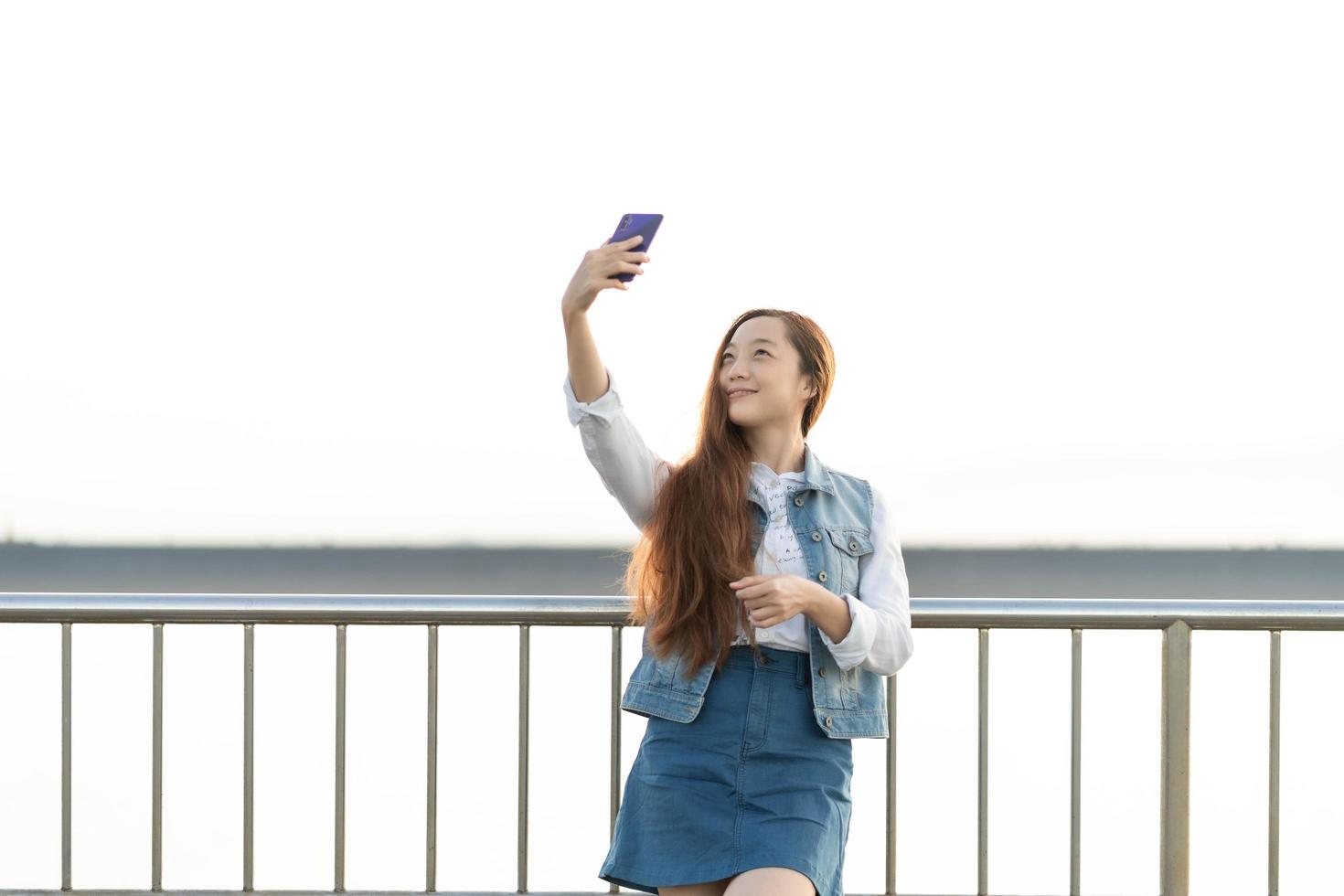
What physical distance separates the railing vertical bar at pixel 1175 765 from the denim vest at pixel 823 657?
0.85 metres

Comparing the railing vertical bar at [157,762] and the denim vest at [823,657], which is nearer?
the denim vest at [823,657]

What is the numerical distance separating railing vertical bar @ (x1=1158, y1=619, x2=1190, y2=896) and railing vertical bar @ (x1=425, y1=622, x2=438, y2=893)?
145 cm

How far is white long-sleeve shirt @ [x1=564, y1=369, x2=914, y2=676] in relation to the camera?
5.37 feet

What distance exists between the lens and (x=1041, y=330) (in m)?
6.45

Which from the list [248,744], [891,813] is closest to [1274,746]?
[891,813]

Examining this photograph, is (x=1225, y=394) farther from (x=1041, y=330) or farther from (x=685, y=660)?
(x=685, y=660)

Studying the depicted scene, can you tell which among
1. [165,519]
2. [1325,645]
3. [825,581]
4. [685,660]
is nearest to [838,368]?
[825,581]

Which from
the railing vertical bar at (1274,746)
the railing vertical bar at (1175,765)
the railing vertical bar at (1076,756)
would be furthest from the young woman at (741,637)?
the railing vertical bar at (1274,746)

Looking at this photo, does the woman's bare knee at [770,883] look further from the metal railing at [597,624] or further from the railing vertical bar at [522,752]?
the railing vertical bar at [522,752]

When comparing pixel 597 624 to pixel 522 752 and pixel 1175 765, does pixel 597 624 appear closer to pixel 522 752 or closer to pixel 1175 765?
pixel 522 752

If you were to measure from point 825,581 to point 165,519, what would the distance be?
6.55 metres

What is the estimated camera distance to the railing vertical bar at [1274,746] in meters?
2.32

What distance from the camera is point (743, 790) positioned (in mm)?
1647

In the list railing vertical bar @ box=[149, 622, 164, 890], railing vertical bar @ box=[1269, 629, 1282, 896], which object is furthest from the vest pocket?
railing vertical bar @ box=[149, 622, 164, 890]
